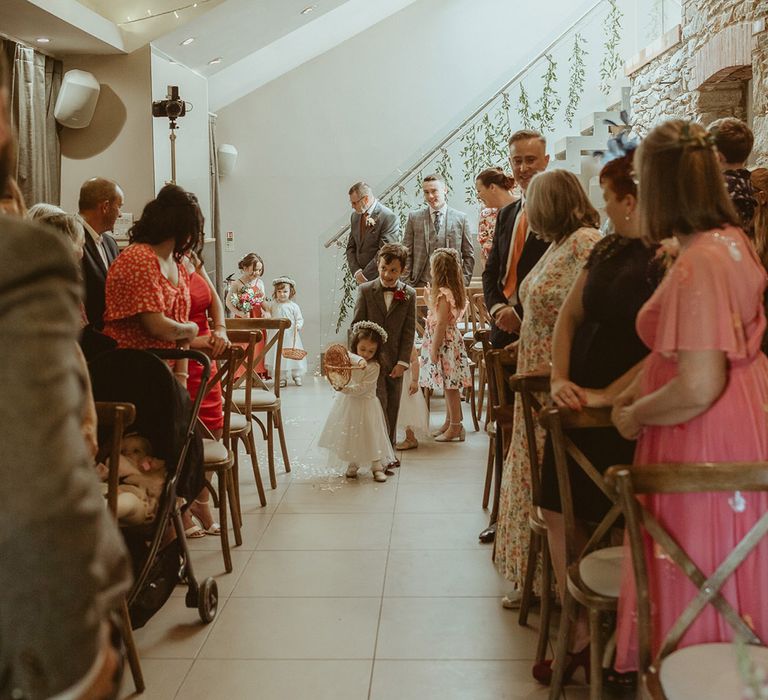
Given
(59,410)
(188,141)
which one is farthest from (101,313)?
(188,141)

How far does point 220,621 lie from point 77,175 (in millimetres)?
5183

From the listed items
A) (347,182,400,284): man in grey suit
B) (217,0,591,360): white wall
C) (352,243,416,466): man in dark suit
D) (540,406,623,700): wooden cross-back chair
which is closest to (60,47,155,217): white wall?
(347,182,400,284): man in grey suit

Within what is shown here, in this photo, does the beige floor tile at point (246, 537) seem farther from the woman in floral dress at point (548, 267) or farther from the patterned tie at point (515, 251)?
the patterned tie at point (515, 251)

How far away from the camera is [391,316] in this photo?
5891 mm

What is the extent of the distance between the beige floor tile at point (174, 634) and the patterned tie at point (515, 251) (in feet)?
5.95

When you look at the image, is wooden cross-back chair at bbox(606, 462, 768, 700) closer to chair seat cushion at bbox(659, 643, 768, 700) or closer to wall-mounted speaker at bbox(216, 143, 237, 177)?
chair seat cushion at bbox(659, 643, 768, 700)

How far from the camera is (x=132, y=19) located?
7414 millimetres

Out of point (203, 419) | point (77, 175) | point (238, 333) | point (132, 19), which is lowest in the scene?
point (203, 419)

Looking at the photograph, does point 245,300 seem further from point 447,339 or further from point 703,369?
point 703,369

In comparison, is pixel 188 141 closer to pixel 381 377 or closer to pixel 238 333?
pixel 381 377

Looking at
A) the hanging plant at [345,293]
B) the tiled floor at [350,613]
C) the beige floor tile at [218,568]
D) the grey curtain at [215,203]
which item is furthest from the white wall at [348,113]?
the beige floor tile at [218,568]

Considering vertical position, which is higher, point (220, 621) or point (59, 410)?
point (59, 410)

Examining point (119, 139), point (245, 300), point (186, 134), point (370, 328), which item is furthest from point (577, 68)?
point (370, 328)

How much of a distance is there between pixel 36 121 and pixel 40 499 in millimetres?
7076
